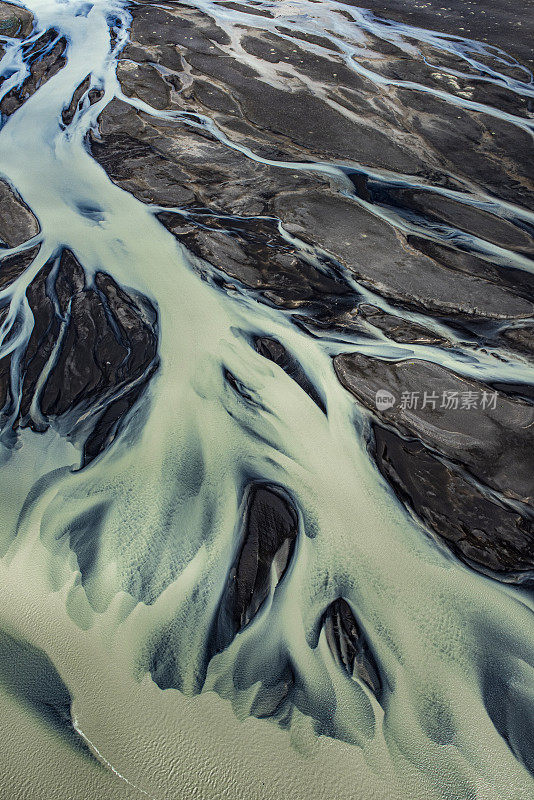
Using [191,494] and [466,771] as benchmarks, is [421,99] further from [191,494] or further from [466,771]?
[466,771]

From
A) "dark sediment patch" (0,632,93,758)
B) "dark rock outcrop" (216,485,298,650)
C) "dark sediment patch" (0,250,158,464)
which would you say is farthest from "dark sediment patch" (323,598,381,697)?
"dark sediment patch" (0,250,158,464)

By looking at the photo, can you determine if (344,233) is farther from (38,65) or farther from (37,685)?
(38,65)

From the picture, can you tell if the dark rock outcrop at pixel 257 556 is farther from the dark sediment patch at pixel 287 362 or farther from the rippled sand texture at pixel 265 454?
the dark sediment patch at pixel 287 362

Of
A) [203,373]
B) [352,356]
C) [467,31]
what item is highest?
[467,31]

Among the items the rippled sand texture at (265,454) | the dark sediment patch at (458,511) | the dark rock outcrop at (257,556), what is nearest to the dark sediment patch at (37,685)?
the rippled sand texture at (265,454)

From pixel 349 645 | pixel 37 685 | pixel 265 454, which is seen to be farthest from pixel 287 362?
pixel 37 685

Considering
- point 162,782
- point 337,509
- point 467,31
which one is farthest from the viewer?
point 467,31

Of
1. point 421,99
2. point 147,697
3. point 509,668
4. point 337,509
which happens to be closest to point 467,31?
point 421,99
